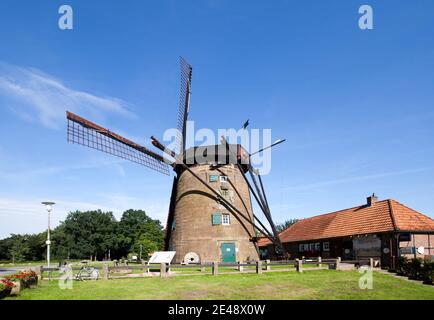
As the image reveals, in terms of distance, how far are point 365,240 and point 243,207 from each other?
898 cm

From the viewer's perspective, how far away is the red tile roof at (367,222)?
900 inches

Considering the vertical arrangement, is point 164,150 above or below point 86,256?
above

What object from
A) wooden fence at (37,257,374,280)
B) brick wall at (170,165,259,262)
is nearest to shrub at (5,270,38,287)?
wooden fence at (37,257,374,280)

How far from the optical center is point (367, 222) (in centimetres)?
2539

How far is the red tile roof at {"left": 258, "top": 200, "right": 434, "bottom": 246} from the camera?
22859mm

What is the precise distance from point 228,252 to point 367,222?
1021 cm

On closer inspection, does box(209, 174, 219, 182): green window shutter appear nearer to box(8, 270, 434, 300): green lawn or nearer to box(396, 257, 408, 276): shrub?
box(8, 270, 434, 300): green lawn

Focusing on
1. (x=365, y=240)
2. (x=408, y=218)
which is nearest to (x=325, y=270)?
(x=365, y=240)

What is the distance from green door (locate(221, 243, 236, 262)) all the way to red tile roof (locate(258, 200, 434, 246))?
7801mm

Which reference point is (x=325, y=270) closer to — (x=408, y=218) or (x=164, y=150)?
(x=408, y=218)

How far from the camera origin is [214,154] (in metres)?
27.5

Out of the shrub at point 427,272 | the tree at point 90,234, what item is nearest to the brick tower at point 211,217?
the shrub at point 427,272

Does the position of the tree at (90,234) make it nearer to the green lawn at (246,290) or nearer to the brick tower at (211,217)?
the brick tower at (211,217)

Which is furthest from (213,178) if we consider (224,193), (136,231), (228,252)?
(136,231)
